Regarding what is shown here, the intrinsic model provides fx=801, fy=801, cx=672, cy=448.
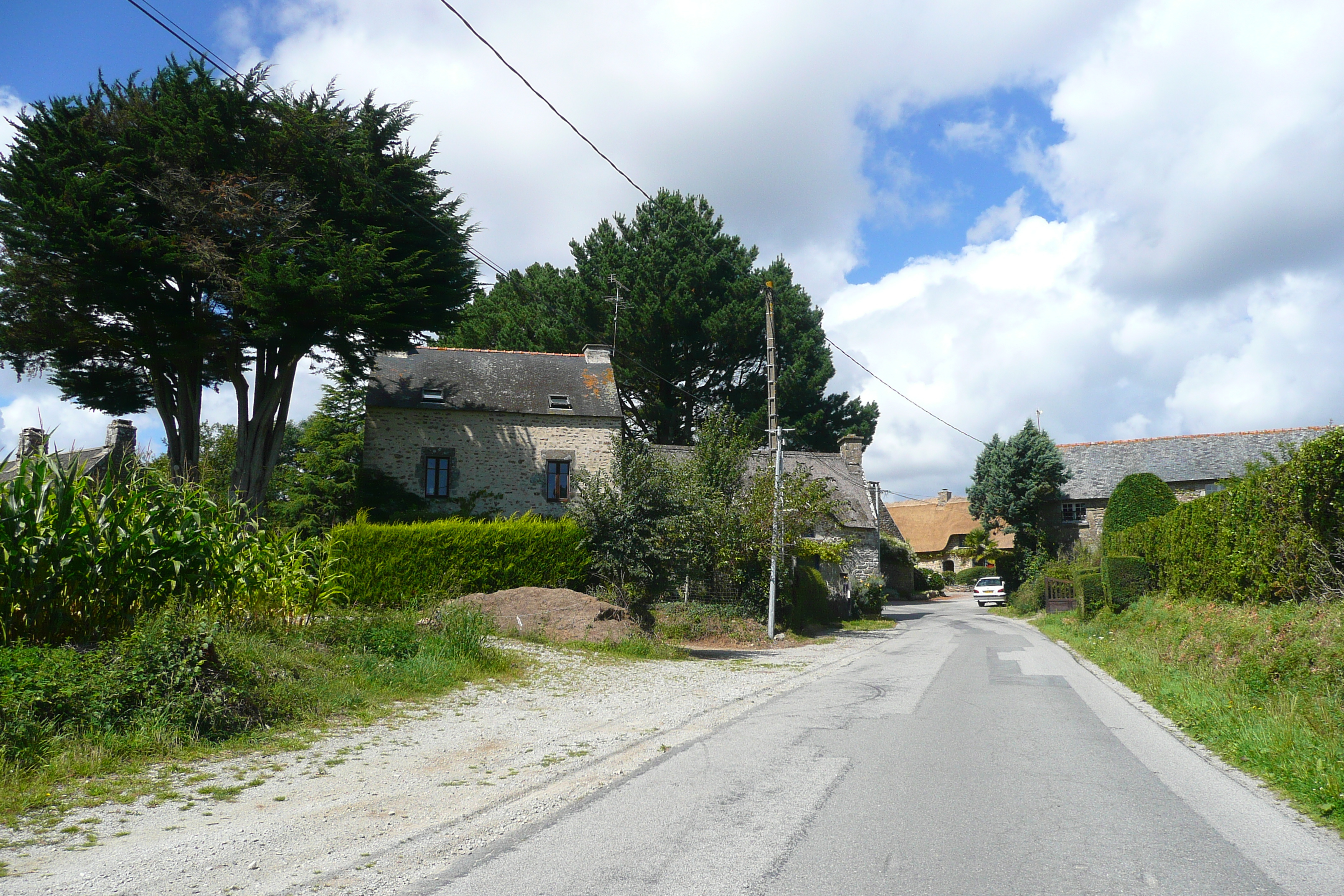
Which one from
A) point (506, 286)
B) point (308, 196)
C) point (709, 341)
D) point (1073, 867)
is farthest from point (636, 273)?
point (1073, 867)

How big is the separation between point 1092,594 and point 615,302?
25.3 meters

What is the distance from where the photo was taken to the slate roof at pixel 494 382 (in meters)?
28.7

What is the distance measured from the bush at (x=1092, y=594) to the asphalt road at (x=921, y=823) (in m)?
16.2

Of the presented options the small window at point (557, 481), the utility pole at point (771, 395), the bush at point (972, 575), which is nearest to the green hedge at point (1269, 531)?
the utility pole at point (771, 395)

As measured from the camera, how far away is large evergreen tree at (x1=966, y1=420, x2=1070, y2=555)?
136ft

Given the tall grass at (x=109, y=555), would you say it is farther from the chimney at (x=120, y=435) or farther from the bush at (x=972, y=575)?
the bush at (x=972, y=575)

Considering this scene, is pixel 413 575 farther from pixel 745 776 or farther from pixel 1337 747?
pixel 1337 747

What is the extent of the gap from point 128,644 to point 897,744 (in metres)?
6.86

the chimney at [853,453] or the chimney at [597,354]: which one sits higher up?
the chimney at [597,354]

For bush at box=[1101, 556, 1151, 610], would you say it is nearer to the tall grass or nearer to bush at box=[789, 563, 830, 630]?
bush at box=[789, 563, 830, 630]

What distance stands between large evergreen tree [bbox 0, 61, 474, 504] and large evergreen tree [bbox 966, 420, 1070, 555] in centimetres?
3050

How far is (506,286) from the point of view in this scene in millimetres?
48219

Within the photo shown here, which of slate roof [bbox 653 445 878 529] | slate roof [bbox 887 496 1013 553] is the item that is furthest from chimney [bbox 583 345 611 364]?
slate roof [bbox 887 496 1013 553]

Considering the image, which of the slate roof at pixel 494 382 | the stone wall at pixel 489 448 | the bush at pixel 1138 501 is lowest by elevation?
the bush at pixel 1138 501
